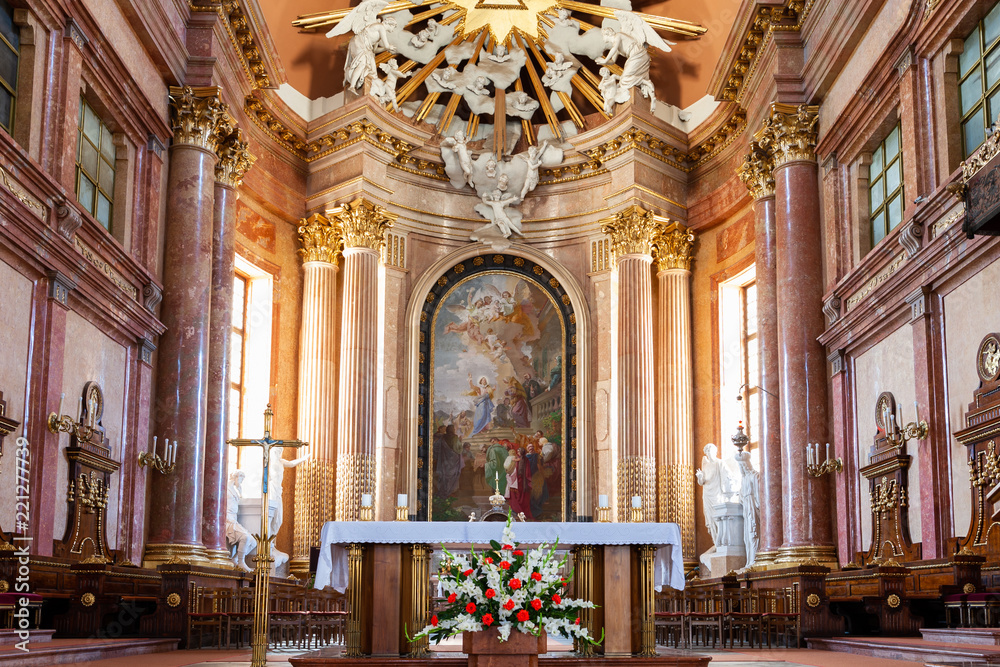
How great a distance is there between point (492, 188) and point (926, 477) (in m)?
10.4

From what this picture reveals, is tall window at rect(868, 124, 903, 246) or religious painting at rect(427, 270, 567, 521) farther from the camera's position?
religious painting at rect(427, 270, 567, 521)

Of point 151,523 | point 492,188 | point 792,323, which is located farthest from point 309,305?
point 792,323

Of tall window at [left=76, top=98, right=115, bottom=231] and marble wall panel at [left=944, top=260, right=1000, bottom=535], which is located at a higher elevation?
tall window at [left=76, top=98, right=115, bottom=231]

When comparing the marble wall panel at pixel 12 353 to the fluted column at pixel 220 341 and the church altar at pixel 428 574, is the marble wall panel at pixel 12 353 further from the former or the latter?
the fluted column at pixel 220 341

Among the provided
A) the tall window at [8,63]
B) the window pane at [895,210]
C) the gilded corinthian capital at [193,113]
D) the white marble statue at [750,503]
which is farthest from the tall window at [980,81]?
the tall window at [8,63]

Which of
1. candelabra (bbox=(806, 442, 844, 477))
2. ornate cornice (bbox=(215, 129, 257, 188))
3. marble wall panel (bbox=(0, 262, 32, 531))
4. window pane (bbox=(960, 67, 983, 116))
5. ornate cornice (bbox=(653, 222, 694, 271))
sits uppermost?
ornate cornice (bbox=(215, 129, 257, 188))

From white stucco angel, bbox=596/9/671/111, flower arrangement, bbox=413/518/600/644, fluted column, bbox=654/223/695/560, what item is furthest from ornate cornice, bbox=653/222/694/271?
flower arrangement, bbox=413/518/600/644

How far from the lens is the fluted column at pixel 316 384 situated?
1766 cm

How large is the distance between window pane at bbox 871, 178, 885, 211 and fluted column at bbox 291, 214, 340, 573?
8.62 m

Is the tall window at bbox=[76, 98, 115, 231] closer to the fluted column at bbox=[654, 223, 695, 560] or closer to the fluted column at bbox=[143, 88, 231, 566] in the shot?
the fluted column at bbox=[143, 88, 231, 566]

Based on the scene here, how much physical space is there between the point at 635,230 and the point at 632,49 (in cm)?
305

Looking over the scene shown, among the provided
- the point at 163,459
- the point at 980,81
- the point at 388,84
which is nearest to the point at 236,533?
the point at 163,459

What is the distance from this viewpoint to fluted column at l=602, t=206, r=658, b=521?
18.0 metres

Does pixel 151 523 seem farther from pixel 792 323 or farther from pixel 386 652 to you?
pixel 792 323
